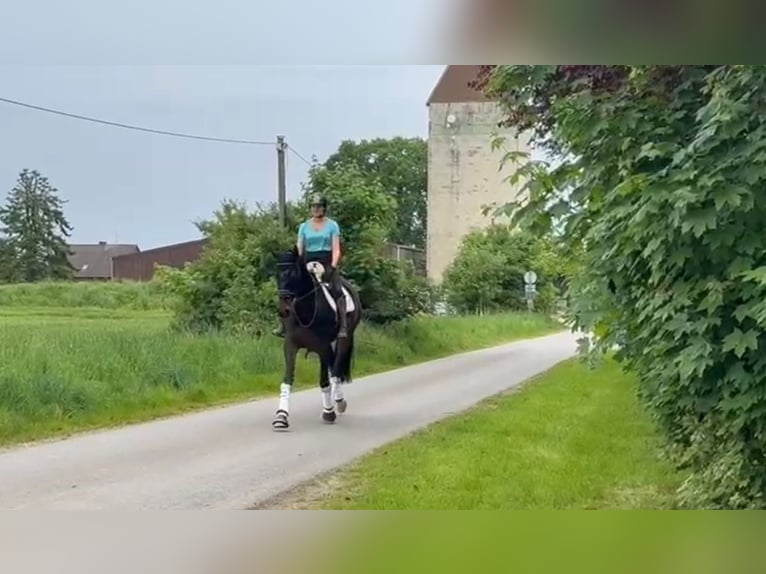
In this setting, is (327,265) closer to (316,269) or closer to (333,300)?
(316,269)

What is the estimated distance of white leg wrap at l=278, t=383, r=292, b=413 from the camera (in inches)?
138

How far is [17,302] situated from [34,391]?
388mm

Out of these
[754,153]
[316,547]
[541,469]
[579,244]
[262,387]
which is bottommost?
[316,547]

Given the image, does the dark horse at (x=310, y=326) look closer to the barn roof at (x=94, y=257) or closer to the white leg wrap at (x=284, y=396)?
the white leg wrap at (x=284, y=396)

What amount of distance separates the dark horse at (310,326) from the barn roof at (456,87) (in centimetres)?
90

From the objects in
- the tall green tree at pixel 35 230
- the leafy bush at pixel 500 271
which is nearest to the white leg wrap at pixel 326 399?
the leafy bush at pixel 500 271

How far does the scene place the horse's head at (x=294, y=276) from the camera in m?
3.53

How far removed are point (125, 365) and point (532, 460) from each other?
181 cm

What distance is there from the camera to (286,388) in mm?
3533

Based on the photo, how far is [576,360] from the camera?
3.33 meters

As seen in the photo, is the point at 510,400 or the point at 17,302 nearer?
the point at 17,302

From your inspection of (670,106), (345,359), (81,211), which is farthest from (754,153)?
(81,211)
